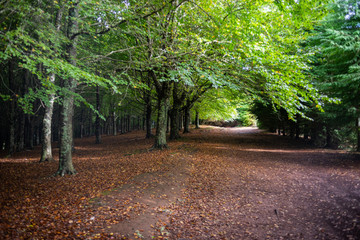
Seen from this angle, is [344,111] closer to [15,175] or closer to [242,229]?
[242,229]

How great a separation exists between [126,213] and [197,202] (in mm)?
2215

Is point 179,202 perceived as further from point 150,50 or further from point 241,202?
point 150,50

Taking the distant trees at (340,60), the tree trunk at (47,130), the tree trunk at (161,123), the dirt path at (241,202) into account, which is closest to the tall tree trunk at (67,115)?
the dirt path at (241,202)

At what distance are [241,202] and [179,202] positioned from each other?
1.97 m

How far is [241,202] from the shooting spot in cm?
668

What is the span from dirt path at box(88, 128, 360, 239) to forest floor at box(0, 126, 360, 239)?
0.02m

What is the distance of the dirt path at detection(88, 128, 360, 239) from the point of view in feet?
16.4

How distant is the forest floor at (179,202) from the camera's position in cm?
479

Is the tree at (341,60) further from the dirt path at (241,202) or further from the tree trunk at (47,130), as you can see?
the tree trunk at (47,130)

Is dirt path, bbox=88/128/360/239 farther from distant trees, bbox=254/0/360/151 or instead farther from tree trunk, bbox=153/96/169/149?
tree trunk, bbox=153/96/169/149

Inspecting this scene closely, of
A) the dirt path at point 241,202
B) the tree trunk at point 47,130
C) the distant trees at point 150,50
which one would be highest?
the distant trees at point 150,50

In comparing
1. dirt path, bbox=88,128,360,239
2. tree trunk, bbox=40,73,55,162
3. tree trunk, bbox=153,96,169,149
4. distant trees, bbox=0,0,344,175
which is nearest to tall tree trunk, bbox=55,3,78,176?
distant trees, bbox=0,0,344,175

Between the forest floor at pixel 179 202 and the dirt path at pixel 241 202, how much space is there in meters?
0.02

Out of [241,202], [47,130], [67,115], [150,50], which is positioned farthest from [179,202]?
[47,130]
